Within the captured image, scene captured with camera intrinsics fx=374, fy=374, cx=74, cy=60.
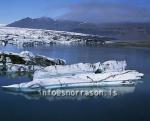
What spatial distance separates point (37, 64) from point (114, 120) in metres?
14.2

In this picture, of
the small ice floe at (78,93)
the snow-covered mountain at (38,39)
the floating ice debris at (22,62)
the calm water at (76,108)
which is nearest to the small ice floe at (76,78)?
the small ice floe at (78,93)

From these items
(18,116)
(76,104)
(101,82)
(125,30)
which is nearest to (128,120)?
(76,104)

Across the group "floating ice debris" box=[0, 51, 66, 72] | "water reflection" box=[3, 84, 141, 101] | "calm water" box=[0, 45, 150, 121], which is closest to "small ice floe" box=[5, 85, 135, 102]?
"water reflection" box=[3, 84, 141, 101]

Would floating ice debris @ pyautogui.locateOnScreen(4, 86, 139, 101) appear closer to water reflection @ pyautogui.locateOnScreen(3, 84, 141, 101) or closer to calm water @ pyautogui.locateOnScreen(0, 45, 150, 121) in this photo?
water reflection @ pyautogui.locateOnScreen(3, 84, 141, 101)

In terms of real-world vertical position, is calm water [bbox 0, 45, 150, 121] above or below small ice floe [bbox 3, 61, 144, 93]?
below

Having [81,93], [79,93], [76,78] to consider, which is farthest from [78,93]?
[76,78]

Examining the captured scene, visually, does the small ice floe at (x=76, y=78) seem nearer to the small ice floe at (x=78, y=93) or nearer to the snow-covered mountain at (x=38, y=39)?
the small ice floe at (x=78, y=93)

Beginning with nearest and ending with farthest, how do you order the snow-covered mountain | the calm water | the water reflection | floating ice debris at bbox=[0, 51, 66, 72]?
the calm water < the water reflection < floating ice debris at bbox=[0, 51, 66, 72] < the snow-covered mountain

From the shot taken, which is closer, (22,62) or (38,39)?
(22,62)

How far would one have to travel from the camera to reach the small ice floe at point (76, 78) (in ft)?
65.0

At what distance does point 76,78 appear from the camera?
834 inches

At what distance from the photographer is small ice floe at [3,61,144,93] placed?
19.8 m

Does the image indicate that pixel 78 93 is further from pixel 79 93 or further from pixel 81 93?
pixel 81 93

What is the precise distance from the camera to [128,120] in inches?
595
